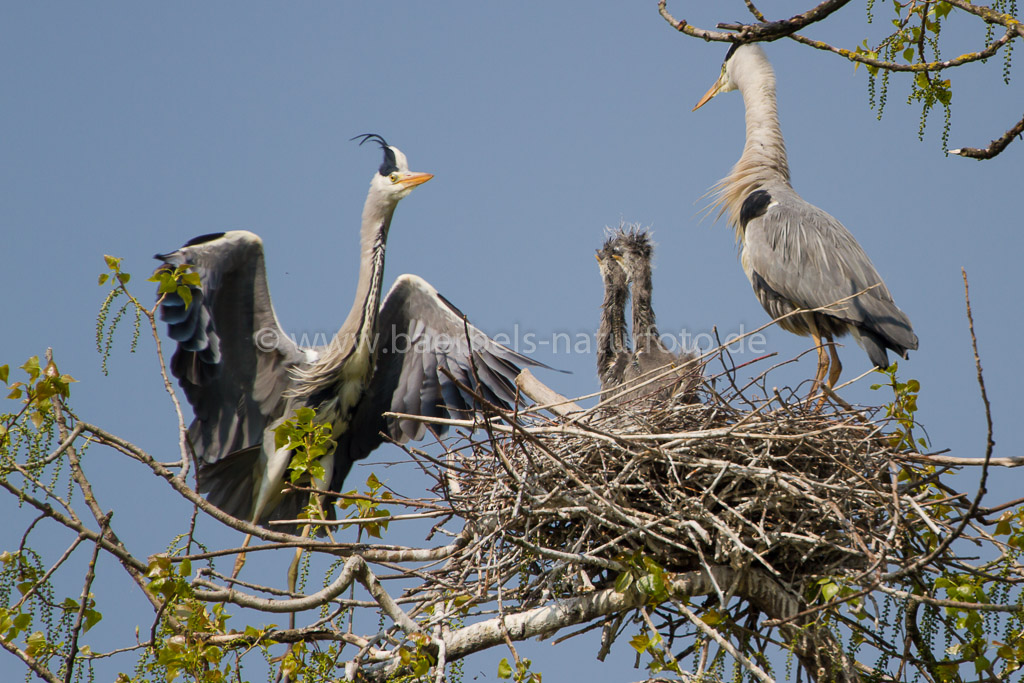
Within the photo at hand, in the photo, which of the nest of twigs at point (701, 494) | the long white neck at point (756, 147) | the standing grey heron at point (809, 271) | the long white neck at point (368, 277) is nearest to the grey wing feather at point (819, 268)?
the standing grey heron at point (809, 271)

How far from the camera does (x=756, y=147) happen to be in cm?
648

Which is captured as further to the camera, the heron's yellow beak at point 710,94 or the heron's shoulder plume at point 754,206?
the heron's yellow beak at point 710,94

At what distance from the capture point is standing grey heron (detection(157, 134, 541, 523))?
5.69 meters

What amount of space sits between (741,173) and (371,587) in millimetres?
4295

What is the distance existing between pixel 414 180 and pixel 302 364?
1.46m

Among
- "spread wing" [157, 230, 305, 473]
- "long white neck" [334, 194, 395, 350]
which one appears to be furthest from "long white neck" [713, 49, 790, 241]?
"spread wing" [157, 230, 305, 473]

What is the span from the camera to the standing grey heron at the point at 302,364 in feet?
18.7

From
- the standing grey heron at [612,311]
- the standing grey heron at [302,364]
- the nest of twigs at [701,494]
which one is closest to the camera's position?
the nest of twigs at [701,494]

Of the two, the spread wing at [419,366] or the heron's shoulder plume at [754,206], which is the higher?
the heron's shoulder plume at [754,206]

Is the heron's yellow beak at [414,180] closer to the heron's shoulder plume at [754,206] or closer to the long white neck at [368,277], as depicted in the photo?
the long white neck at [368,277]

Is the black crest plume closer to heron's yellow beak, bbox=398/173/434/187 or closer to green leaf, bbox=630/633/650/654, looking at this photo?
heron's yellow beak, bbox=398/173/434/187

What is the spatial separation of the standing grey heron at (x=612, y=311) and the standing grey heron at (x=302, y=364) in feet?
3.21

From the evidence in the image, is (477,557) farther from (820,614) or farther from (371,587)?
(820,614)

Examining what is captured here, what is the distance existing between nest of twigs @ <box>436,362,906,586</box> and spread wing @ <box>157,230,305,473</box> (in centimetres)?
271
